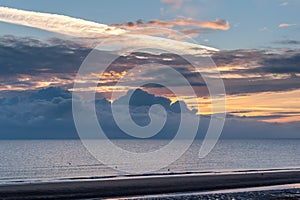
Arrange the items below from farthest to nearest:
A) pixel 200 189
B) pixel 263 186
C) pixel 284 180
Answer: pixel 284 180
pixel 263 186
pixel 200 189

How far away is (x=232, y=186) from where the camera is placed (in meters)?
67.2

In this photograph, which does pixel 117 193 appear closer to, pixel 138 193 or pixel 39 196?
pixel 138 193

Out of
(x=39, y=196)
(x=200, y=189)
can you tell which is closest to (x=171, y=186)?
(x=200, y=189)

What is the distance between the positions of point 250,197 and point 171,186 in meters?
16.9

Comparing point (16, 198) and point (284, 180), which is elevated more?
point (16, 198)

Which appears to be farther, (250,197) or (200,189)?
(200,189)

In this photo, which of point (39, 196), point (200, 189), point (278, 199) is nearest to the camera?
point (278, 199)

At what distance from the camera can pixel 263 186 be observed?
6850cm

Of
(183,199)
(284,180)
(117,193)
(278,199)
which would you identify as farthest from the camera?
(284,180)

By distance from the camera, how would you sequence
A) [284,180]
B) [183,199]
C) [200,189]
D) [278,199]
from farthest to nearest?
[284,180]
[200,189]
[183,199]
[278,199]

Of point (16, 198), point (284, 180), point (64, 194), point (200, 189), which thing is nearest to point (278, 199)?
point (200, 189)

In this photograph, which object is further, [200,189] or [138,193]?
[200,189]

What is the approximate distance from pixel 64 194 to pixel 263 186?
30097 mm

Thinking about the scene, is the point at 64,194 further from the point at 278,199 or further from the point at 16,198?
the point at 278,199
